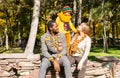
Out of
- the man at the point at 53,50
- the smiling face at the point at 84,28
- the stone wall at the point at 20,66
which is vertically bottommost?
the stone wall at the point at 20,66

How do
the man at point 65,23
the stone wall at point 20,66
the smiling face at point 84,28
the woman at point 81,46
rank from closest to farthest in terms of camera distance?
the woman at point 81,46 < the smiling face at point 84,28 < the stone wall at point 20,66 < the man at point 65,23

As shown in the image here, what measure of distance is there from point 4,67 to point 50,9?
98.5ft

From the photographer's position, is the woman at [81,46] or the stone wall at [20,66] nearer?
the woman at [81,46]

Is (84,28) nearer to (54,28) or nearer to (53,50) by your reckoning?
(54,28)

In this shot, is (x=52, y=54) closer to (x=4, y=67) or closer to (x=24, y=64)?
(x=24, y=64)

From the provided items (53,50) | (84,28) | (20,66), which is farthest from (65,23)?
(20,66)

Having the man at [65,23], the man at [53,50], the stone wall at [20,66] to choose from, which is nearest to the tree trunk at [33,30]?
the stone wall at [20,66]

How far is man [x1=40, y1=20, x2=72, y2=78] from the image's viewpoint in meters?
7.16

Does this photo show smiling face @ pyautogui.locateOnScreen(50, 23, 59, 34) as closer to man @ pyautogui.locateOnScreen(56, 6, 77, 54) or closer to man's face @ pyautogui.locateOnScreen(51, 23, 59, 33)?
man's face @ pyautogui.locateOnScreen(51, 23, 59, 33)

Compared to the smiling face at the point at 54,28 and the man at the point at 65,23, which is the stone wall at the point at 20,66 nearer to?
the man at the point at 65,23

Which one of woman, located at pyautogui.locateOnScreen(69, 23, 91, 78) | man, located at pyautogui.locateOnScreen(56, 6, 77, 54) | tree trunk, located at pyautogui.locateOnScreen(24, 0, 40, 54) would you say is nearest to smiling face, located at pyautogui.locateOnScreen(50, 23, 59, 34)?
woman, located at pyautogui.locateOnScreen(69, 23, 91, 78)

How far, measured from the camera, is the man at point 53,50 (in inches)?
282

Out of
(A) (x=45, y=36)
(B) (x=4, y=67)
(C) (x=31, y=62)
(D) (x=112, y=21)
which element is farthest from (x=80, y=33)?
(D) (x=112, y=21)

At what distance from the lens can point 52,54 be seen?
730cm
